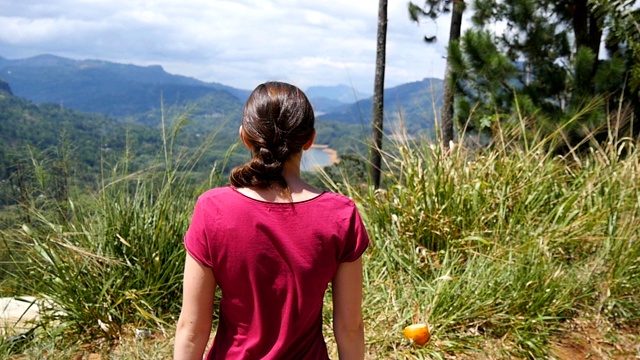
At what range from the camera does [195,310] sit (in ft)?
4.76

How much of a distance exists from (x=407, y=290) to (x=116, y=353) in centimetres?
157

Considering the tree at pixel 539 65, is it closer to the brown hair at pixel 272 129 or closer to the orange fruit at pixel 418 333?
the orange fruit at pixel 418 333

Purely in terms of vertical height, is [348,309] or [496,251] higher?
[348,309]

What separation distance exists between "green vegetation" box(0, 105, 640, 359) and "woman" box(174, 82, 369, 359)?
150 cm

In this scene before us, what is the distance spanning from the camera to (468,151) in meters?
4.59

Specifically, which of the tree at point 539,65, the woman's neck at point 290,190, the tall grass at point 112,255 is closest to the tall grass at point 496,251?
the tall grass at point 112,255

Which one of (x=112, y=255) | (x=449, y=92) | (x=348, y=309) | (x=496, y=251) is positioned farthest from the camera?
(x=449, y=92)

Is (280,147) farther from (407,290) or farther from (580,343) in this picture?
(580,343)

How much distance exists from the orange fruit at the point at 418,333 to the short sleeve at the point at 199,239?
1668mm

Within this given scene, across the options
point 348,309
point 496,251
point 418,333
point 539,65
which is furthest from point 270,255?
point 539,65

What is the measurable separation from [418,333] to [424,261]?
0.87 metres

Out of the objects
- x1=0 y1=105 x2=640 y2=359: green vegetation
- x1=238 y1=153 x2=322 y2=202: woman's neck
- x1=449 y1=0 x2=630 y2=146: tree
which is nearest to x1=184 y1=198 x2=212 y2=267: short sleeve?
x1=238 y1=153 x2=322 y2=202: woman's neck

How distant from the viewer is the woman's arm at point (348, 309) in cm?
147

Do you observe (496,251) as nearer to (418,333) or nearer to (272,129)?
(418,333)
